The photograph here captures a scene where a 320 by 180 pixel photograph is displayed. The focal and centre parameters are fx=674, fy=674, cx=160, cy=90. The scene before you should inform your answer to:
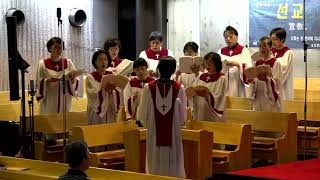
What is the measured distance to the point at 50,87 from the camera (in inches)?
360

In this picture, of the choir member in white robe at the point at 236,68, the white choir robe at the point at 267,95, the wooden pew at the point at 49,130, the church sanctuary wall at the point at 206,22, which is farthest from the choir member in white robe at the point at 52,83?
the church sanctuary wall at the point at 206,22

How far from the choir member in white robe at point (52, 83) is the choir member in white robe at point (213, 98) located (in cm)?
183

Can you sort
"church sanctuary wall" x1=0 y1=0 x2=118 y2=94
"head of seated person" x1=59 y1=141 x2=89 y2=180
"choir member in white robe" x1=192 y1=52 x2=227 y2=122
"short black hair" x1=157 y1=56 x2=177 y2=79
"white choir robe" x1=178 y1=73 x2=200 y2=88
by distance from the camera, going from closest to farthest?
"head of seated person" x1=59 y1=141 x2=89 y2=180 < "short black hair" x1=157 y1=56 x2=177 y2=79 < "choir member in white robe" x1=192 y1=52 x2=227 y2=122 < "white choir robe" x1=178 y1=73 x2=200 y2=88 < "church sanctuary wall" x1=0 y1=0 x2=118 y2=94

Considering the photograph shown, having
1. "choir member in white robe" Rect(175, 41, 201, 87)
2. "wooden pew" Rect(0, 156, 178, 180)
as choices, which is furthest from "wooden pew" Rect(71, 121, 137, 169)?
"choir member in white robe" Rect(175, 41, 201, 87)

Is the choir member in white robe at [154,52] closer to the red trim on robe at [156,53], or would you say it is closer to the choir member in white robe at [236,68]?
the red trim on robe at [156,53]

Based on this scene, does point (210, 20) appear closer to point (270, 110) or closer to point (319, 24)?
point (319, 24)

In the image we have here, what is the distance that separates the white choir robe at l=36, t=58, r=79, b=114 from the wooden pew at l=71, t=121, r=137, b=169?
1.49 metres

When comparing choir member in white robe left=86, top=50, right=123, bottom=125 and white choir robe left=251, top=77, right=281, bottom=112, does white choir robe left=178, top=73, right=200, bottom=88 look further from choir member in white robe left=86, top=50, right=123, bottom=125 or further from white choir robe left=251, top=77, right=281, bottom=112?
choir member in white robe left=86, top=50, right=123, bottom=125

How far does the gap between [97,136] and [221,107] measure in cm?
157

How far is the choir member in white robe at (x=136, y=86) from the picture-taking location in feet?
28.6

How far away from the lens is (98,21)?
13.6 meters

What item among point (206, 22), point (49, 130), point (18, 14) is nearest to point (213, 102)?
point (49, 130)

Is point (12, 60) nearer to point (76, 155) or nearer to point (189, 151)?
point (189, 151)

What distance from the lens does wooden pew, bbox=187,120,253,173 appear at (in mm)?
7129
